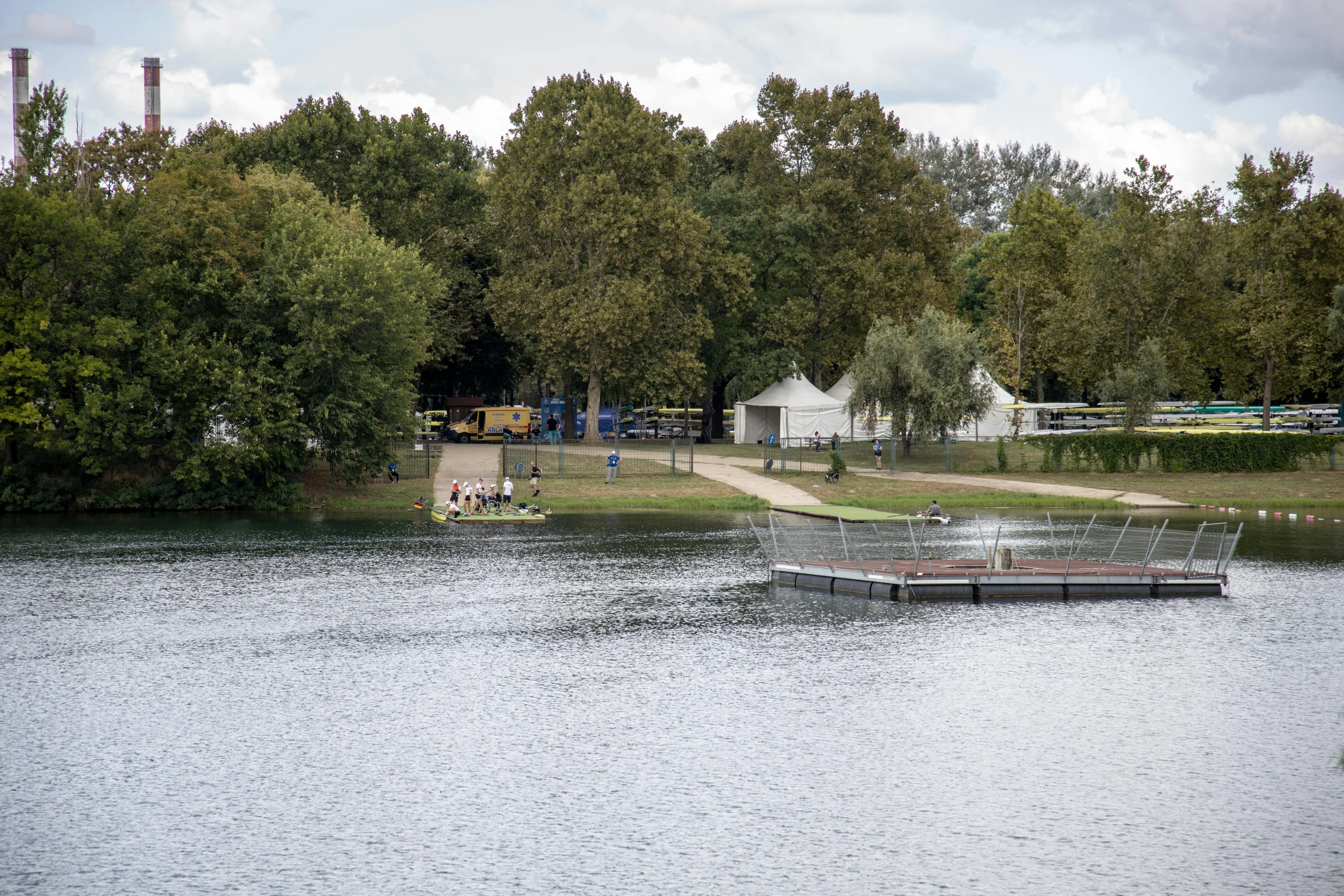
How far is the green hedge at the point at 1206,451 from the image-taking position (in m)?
60.2

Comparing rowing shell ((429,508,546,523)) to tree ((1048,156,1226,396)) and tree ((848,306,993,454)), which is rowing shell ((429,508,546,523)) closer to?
tree ((848,306,993,454))

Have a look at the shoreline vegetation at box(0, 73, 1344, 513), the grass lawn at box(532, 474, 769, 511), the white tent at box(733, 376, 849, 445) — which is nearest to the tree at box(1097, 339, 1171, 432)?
the shoreline vegetation at box(0, 73, 1344, 513)

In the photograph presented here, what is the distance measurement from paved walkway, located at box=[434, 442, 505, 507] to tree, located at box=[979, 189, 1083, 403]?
41.4 meters

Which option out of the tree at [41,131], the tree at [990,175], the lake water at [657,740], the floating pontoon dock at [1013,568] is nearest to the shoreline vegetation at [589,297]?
the tree at [41,131]

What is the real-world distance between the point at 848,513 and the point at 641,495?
11662 millimetres

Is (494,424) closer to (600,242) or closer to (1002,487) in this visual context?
(600,242)

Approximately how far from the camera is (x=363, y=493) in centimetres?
5619

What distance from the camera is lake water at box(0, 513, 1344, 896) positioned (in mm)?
15125

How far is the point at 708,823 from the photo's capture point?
16.3 metres

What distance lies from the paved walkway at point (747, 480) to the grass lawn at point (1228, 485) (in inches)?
498

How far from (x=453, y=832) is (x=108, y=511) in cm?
4446

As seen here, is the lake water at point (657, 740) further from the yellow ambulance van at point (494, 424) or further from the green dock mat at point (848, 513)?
the yellow ambulance van at point (494, 424)

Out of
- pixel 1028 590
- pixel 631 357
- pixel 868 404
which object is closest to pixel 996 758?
pixel 1028 590

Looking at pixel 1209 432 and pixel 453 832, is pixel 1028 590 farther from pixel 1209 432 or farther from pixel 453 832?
pixel 1209 432
